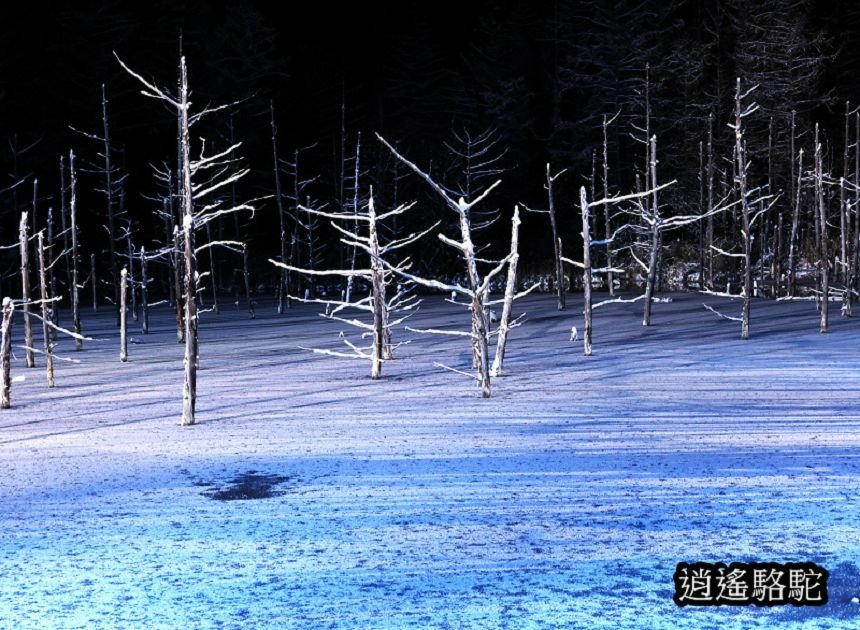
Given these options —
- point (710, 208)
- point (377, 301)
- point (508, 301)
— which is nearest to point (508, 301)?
point (508, 301)

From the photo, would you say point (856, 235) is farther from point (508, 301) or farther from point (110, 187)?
point (110, 187)

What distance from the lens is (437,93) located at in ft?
206

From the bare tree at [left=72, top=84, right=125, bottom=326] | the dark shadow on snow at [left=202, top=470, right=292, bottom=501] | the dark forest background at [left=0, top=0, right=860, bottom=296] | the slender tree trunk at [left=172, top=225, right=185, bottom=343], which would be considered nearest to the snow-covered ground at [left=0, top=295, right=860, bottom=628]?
the dark shadow on snow at [left=202, top=470, right=292, bottom=501]

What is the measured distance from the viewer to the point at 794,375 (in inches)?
880

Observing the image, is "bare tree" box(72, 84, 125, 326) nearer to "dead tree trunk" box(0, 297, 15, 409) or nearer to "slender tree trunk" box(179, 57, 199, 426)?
"dead tree trunk" box(0, 297, 15, 409)

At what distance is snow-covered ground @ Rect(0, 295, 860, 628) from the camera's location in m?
8.70

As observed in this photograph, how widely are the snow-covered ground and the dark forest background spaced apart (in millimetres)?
28612

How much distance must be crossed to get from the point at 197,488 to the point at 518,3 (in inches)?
2230

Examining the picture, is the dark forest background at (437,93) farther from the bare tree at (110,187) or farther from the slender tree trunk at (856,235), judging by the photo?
the slender tree trunk at (856,235)

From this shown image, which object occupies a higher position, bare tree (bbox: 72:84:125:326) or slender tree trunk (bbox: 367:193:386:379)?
Result: bare tree (bbox: 72:84:125:326)

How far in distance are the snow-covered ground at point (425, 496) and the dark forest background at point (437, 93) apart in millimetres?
28612

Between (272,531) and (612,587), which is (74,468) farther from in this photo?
(612,587)

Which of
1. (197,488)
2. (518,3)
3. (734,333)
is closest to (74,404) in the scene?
(197,488)

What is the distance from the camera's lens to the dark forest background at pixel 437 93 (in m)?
49.8
